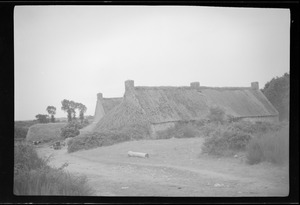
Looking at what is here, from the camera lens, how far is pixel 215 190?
27.1 ft

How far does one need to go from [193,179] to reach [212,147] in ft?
11.4

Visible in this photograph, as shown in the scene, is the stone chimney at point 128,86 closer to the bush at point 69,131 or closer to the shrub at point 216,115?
the bush at point 69,131

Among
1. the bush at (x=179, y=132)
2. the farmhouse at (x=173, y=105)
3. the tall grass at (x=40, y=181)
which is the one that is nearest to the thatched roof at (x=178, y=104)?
the farmhouse at (x=173, y=105)

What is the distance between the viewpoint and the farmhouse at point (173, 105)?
22000mm

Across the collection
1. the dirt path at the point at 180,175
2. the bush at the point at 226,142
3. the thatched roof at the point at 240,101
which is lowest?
the dirt path at the point at 180,175

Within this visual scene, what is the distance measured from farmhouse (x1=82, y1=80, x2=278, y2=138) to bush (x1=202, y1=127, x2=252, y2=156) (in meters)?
8.41

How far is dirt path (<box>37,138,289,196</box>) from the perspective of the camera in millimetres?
8227

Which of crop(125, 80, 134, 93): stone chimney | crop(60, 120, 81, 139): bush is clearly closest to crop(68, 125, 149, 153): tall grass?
crop(60, 120, 81, 139): bush

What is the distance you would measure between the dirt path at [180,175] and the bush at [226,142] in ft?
1.44

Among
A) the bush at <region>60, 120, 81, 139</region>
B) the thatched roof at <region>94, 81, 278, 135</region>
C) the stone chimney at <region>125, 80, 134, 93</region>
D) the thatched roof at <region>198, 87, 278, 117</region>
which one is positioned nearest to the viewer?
the bush at <region>60, 120, 81, 139</region>

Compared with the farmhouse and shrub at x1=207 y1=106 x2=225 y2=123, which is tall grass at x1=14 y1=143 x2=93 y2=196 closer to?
the farmhouse

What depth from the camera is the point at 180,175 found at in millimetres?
10086
